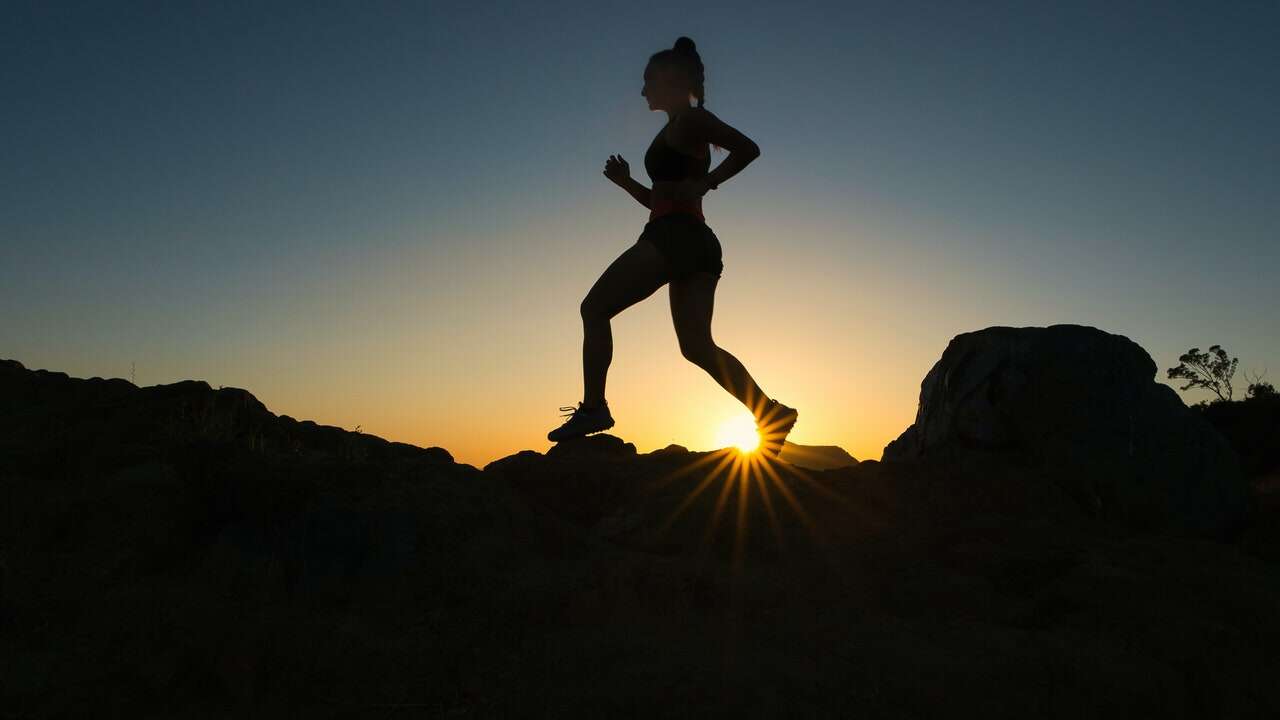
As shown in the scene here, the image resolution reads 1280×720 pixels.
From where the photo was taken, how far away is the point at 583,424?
4.21m

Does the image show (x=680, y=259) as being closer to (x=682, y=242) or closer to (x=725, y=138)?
(x=682, y=242)

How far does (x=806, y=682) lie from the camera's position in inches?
76.0

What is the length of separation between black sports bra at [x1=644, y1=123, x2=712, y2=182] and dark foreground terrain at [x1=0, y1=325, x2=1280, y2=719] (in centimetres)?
144

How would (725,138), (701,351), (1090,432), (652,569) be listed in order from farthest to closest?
(701,351), (725,138), (1090,432), (652,569)

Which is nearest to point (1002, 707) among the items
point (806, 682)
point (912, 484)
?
point (806, 682)

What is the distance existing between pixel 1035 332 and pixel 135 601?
403cm

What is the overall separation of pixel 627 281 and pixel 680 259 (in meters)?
0.29

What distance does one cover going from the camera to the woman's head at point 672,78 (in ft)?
13.8

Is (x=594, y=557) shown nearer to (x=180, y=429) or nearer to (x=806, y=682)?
(x=806, y=682)

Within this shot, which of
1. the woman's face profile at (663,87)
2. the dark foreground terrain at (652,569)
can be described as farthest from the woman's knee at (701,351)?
the woman's face profile at (663,87)

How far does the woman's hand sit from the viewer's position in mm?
4535

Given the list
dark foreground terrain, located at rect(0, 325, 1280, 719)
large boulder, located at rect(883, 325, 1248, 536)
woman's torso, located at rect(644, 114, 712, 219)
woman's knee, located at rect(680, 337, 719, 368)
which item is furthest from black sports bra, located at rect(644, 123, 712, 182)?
large boulder, located at rect(883, 325, 1248, 536)

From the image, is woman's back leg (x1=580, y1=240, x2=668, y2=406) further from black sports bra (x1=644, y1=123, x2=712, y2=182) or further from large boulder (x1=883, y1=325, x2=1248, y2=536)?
large boulder (x1=883, y1=325, x2=1248, y2=536)

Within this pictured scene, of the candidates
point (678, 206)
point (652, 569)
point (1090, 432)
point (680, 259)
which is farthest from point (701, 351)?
point (1090, 432)
